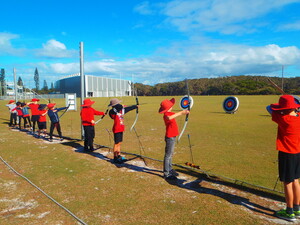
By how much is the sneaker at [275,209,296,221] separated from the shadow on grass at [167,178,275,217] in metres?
0.10

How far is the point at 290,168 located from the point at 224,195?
1303 mm

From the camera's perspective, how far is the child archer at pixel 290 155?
341 centimetres

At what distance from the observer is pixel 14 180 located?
17.0 ft

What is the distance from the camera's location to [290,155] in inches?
136

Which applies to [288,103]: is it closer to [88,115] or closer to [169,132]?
[169,132]

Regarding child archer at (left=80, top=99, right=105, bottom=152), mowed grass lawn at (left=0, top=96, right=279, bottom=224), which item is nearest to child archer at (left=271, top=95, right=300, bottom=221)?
mowed grass lawn at (left=0, top=96, right=279, bottom=224)

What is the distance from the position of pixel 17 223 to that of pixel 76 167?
2.59m

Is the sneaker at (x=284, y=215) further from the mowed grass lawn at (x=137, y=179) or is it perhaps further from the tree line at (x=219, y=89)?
the tree line at (x=219, y=89)

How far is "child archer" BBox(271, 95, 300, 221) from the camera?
3.41m

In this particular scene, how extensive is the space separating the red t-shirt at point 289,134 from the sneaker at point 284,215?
90 cm

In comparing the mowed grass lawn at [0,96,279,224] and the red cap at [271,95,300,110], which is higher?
the red cap at [271,95,300,110]

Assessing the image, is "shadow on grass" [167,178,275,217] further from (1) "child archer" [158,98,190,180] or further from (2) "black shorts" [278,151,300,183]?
(2) "black shorts" [278,151,300,183]

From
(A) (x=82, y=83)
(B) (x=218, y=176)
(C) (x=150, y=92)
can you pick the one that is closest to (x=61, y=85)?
(C) (x=150, y=92)

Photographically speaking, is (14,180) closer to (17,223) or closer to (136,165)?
(17,223)
